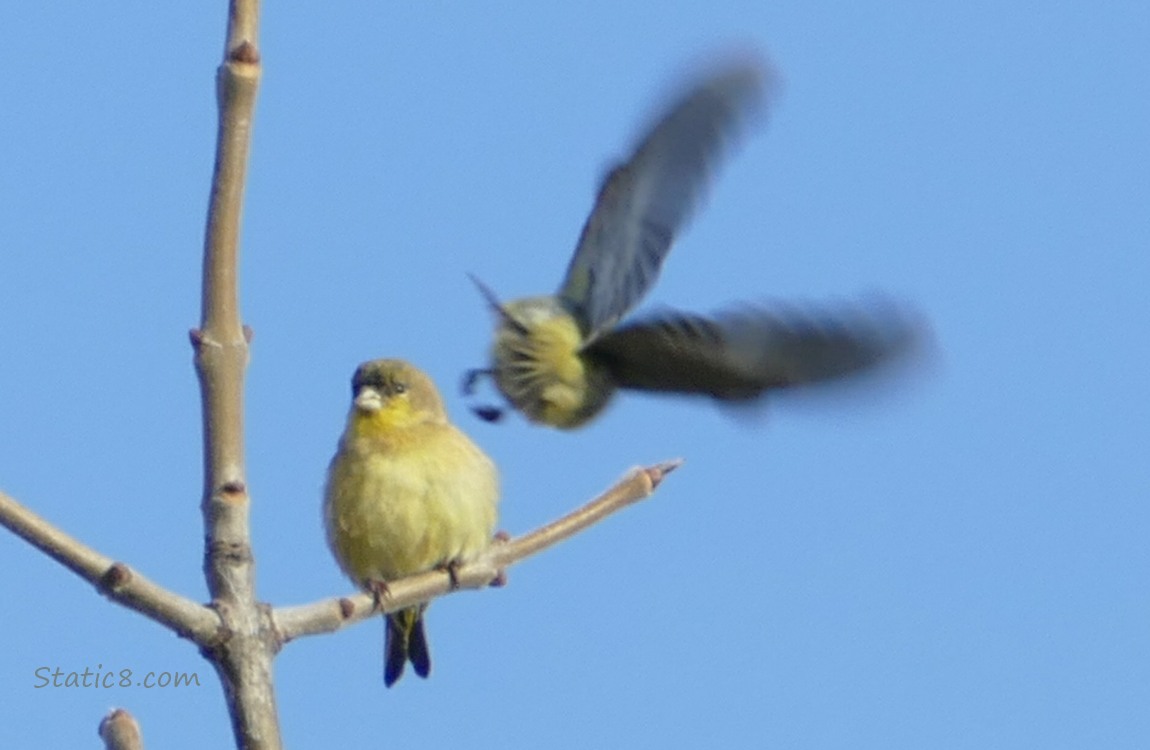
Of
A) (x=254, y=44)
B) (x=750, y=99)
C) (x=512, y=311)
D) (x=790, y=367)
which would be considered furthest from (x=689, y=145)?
(x=254, y=44)

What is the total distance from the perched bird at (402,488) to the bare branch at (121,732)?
9.13ft

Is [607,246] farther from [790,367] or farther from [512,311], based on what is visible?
[790,367]

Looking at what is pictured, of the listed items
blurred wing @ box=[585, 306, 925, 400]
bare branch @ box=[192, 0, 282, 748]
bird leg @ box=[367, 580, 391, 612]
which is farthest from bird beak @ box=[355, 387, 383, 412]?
bare branch @ box=[192, 0, 282, 748]

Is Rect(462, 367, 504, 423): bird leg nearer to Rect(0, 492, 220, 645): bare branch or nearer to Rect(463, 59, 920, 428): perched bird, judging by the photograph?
Rect(463, 59, 920, 428): perched bird

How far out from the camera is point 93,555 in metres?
2.15

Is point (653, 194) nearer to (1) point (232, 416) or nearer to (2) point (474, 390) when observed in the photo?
(2) point (474, 390)

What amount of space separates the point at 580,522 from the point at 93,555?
1.17 m

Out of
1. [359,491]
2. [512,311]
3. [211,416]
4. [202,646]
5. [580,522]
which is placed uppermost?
[512,311]

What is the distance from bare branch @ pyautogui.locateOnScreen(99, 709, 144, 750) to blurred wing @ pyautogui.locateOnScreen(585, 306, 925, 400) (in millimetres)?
2566

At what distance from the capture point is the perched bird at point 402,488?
5102mm

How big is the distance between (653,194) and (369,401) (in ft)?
3.86

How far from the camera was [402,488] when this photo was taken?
209 inches

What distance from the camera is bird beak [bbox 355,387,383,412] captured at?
562 cm

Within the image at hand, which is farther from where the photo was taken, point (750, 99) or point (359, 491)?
point (750, 99)
